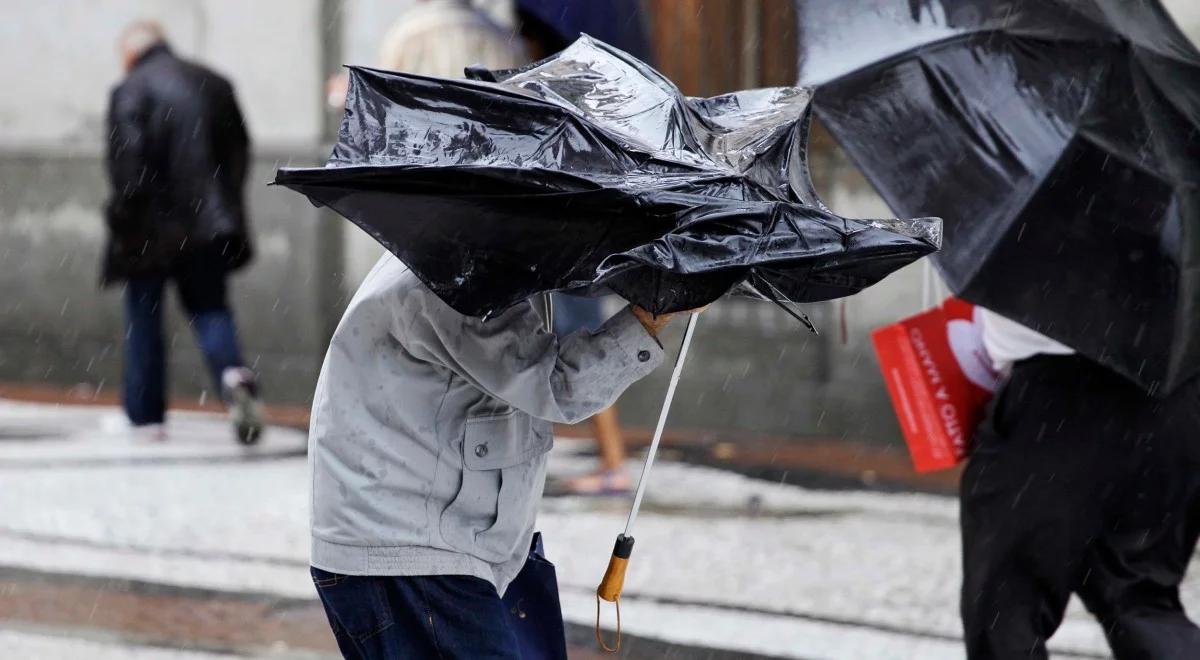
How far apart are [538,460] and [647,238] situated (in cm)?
59

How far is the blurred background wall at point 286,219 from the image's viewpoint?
902 cm

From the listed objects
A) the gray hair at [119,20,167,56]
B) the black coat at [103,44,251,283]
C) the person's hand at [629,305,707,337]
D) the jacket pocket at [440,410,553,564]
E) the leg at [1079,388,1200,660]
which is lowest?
the black coat at [103,44,251,283]

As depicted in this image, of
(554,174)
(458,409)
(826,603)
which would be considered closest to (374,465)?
(458,409)

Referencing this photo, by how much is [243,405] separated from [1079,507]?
215 inches

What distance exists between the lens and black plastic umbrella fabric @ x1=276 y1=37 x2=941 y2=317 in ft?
8.61

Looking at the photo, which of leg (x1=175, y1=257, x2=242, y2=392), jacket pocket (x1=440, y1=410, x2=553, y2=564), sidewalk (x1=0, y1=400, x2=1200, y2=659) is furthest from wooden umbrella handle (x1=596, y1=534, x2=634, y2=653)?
leg (x1=175, y1=257, x2=242, y2=392)

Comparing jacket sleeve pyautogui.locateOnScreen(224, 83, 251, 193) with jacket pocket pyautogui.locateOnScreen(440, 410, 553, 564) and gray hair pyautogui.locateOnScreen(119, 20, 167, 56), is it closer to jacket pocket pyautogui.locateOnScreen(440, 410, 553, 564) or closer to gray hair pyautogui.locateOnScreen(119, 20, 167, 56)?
gray hair pyautogui.locateOnScreen(119, 20, 167, 56)

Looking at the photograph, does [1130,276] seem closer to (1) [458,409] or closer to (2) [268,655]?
(1) [458,409]

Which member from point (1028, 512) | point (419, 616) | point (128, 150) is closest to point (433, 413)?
point (419, 616)

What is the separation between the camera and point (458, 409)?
9.59 feet

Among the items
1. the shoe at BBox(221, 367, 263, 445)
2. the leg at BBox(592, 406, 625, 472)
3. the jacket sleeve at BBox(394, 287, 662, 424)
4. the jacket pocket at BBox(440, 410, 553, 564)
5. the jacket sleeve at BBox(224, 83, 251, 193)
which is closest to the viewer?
the jacket sleeve at BBox(394, 287, 662, 424)

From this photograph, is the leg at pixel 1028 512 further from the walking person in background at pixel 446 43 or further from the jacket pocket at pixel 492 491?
the walking person in background at pixel 446 43

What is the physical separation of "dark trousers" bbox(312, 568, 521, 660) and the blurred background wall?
5859 mm

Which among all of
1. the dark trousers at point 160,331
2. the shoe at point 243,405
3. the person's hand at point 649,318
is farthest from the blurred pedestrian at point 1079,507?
the dark trousers at point 160,331
